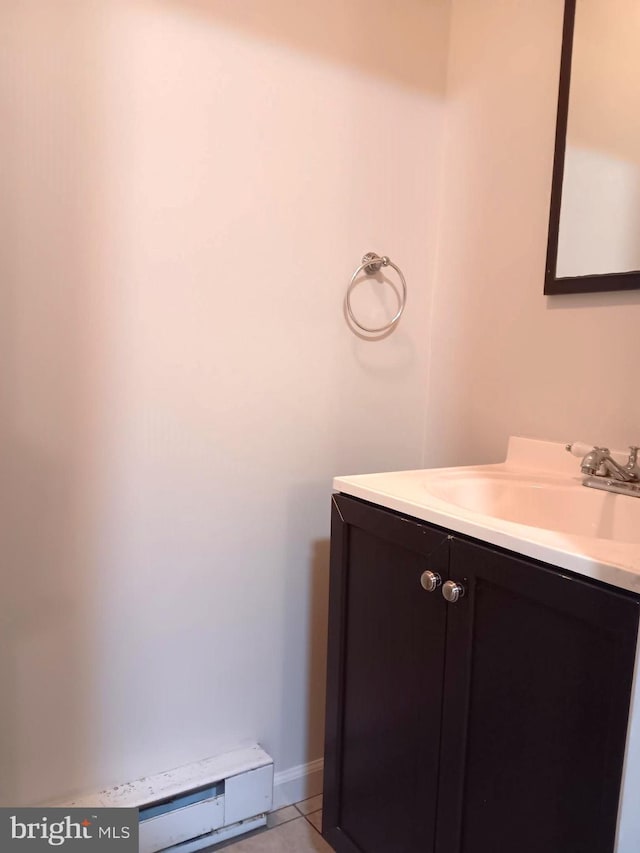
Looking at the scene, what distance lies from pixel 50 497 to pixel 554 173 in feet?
3.98

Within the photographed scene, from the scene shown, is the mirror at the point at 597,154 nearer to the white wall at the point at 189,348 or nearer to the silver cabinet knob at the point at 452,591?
the white wall at the point at 189,348

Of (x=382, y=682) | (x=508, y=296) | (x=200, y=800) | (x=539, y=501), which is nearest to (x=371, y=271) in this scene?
(x=508, y=296)

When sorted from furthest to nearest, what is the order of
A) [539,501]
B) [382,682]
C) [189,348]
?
[189,348]
[539,501]
[382,682]

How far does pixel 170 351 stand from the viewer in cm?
129

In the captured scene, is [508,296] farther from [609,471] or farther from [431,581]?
[431,581]

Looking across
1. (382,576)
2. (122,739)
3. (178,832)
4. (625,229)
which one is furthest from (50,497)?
(625,229)

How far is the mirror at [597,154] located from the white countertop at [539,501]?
370mm

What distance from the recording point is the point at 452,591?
91cm

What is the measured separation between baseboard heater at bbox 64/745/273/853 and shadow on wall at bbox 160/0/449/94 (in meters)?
1.58

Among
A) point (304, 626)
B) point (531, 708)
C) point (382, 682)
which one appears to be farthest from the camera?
point (304, 626)

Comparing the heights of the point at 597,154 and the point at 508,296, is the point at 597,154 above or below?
above

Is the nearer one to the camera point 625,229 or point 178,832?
point 625,229

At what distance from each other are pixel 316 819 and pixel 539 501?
0.95 m

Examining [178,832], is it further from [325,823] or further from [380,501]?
[380,501]
